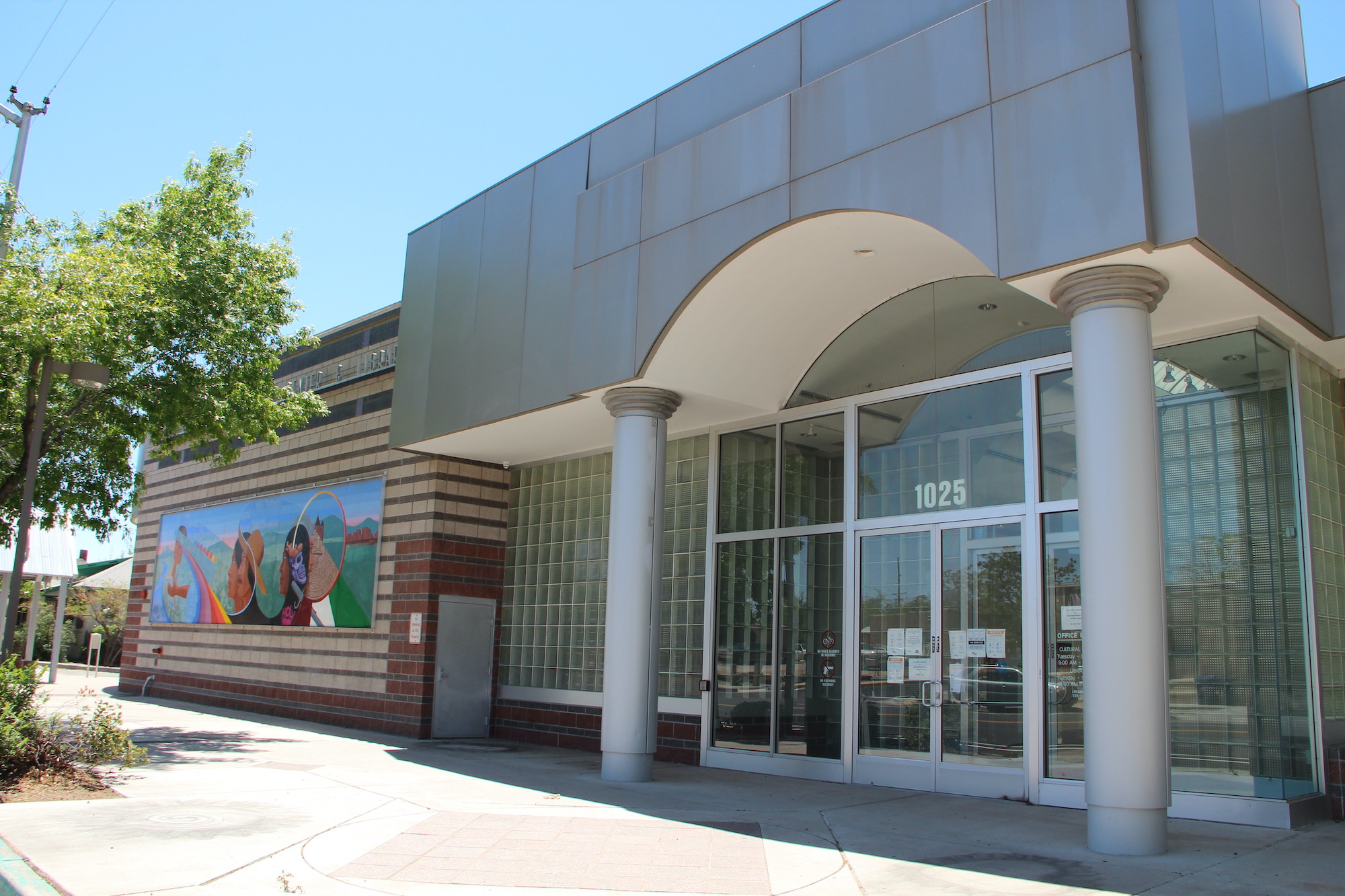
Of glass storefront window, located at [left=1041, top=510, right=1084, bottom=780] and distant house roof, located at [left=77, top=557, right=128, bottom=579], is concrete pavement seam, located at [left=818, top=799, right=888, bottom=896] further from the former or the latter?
distant house roof, located at [left=77, top=557, right=128, bottom=579]

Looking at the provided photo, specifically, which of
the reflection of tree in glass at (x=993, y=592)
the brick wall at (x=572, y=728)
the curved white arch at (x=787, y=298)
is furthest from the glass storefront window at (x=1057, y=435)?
the brick wall at (x=572, y=728)

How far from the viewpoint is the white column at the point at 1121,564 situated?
7.04 metres

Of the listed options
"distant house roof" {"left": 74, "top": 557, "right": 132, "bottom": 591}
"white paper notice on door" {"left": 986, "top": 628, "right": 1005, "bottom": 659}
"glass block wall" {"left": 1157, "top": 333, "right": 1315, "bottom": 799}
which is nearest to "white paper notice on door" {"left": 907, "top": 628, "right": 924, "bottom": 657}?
"white paper notice on door" {"left": 986, "top": 628, "right": 1005, "bottom": 659}

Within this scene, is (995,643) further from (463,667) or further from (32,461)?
(32,461)

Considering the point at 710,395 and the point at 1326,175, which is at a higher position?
the point at 1326,175

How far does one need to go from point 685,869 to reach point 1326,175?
Result: 8.44m

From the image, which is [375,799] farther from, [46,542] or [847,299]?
[46,542]

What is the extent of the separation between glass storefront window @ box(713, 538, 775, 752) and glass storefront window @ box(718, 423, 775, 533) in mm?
288

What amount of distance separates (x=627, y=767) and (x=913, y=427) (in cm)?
496

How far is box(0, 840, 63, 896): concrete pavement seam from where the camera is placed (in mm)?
5645

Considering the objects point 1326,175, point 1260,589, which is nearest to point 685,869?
point 1260,589

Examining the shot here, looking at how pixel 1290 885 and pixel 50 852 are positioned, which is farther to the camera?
pixel 50 852

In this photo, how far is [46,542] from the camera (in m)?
28.4

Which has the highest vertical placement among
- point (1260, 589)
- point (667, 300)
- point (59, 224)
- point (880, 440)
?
point (59, 224)
